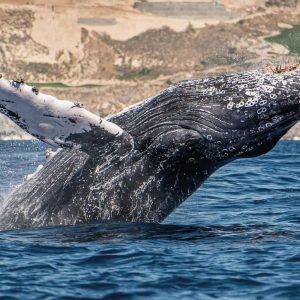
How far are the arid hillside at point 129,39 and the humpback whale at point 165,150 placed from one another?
244 ft

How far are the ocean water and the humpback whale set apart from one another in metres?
0.29

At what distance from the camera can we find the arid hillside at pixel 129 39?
301 ft

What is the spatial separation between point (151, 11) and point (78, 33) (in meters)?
8.93

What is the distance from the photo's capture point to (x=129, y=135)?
475 inches

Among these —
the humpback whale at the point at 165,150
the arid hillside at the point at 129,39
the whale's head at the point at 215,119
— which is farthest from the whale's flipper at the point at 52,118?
the arid hillside at the point at 129,39

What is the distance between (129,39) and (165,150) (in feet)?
281

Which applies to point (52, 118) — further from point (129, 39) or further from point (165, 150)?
point (129, 39)

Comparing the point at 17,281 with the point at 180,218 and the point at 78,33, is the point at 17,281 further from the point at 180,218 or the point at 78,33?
the point at 78,33

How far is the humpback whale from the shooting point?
480 inches

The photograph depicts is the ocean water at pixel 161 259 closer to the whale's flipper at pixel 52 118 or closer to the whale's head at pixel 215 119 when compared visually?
the whale's head at pixel 215 119

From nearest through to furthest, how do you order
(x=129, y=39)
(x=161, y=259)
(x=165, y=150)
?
(x=161, y=259) < (x=165, y=150) < (x=129, y=39)

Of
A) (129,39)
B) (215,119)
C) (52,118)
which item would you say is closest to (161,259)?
(52,118)

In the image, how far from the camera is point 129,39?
97.1 m

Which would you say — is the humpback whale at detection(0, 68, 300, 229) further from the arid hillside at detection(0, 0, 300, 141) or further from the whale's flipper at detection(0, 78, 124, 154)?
the arid hillside at detection(0, 0, 300, 141)
